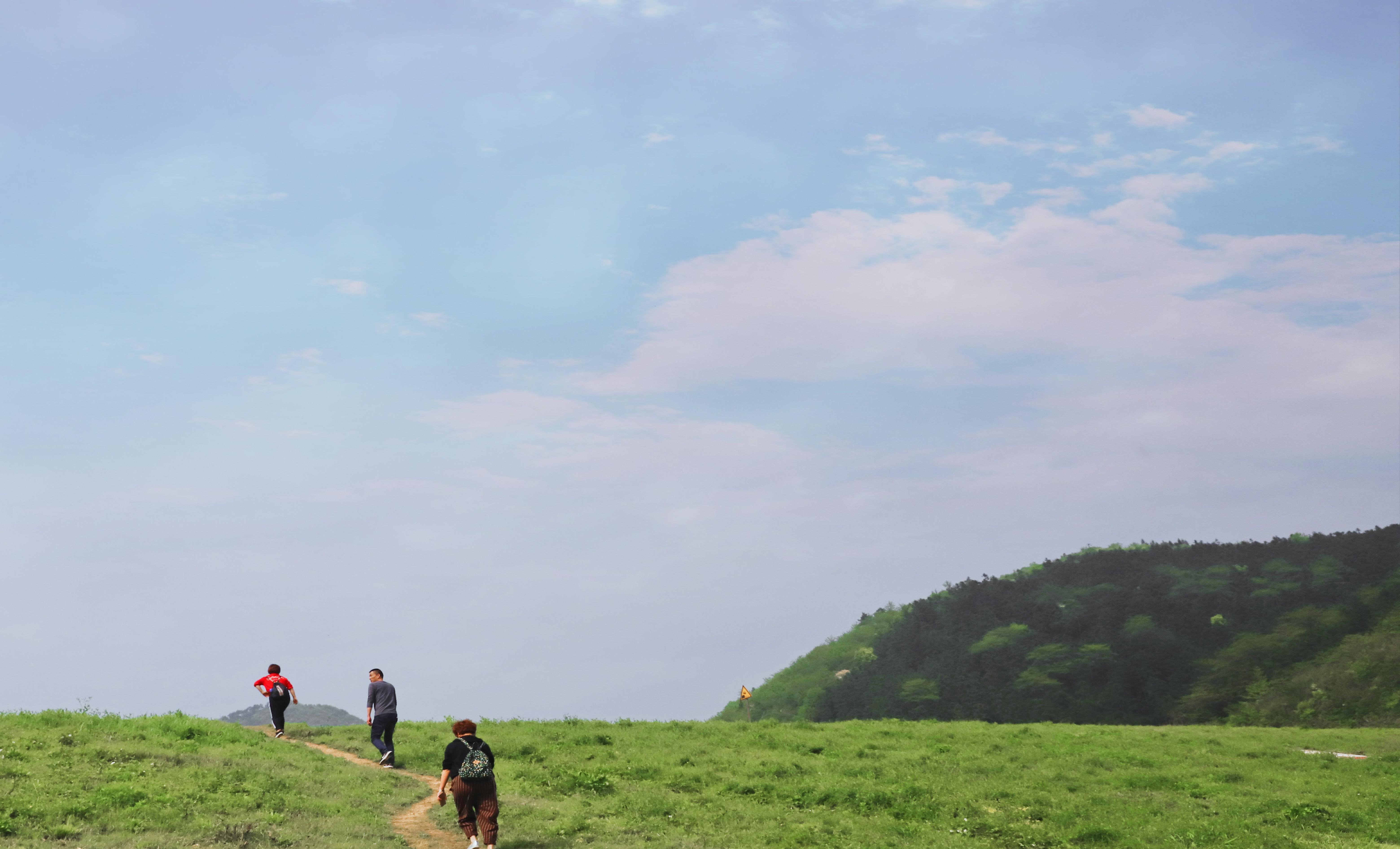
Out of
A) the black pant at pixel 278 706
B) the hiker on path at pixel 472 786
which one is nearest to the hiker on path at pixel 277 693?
the black pant at pixel 278 706

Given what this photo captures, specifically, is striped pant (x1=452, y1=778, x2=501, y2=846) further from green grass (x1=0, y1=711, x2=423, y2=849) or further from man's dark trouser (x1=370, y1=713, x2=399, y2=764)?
man's dark trouser (x1=370, y1=713, x2=399, y2=764)

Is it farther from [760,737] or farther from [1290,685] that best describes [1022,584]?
[760,737]

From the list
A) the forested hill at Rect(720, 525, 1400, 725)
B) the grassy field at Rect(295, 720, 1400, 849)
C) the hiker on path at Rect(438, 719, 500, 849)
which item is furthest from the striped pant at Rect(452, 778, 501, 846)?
the forested hill at Rect(720, 525, 1400, 725)

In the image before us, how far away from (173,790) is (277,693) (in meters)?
9.86

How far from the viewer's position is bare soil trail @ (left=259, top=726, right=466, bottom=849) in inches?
731

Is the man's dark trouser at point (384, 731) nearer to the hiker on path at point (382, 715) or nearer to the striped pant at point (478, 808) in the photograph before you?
the hiker on path at point (382, 715)

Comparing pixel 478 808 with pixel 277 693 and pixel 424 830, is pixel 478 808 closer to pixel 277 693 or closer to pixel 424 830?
pixel 424 830

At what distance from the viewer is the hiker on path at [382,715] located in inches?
1046

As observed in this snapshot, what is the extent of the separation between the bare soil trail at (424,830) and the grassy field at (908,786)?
608 mm

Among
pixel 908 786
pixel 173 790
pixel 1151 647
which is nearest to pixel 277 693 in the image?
pixel 173 790

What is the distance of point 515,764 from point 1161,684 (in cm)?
5850

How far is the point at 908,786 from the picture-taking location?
25.2m

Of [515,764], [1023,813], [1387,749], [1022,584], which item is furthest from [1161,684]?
[515,764]

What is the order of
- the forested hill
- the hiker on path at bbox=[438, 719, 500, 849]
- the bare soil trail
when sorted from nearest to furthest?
the hiker on path at bbox=[438, 719, 500, 849], the bare soil trail, the forested hill
